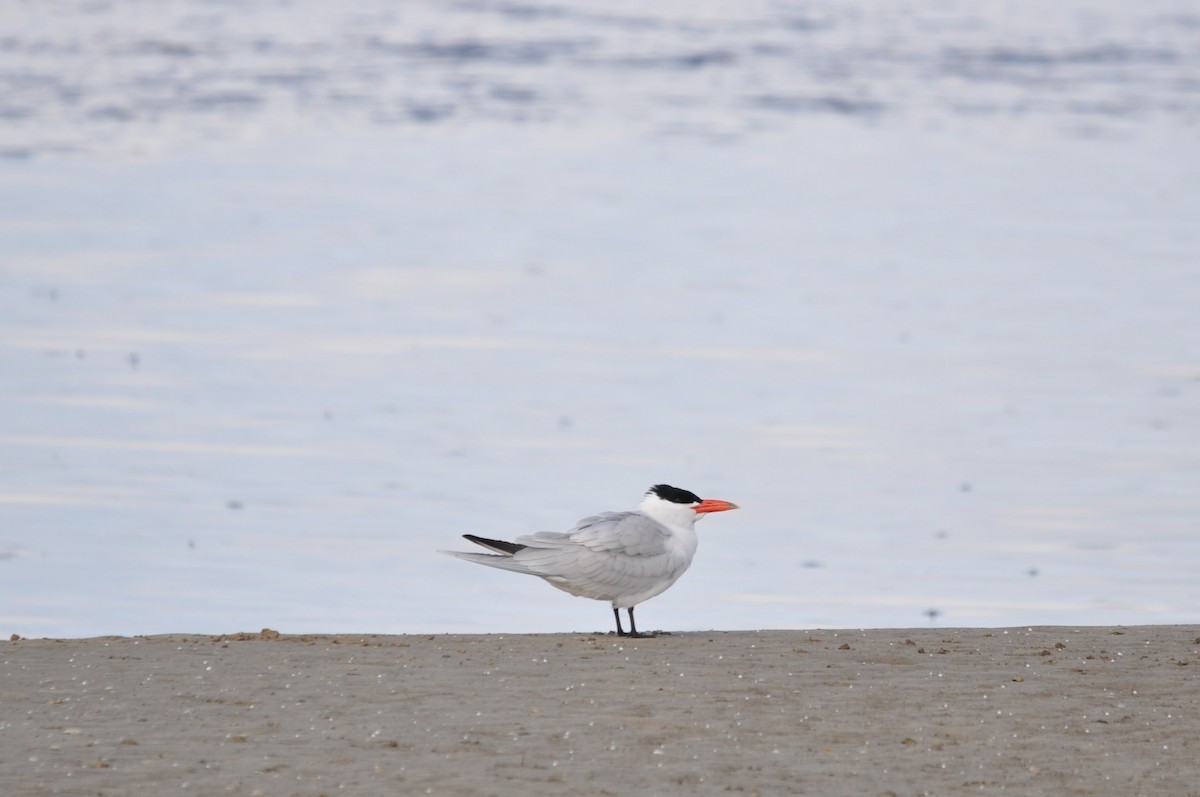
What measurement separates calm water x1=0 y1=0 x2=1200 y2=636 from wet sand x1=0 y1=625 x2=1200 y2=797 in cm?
190

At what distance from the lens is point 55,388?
568 inches

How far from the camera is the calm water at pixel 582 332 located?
35.5ft

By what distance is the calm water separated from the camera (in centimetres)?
1082

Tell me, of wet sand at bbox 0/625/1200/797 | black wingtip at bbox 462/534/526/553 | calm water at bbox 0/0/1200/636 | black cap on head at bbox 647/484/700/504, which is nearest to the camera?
wet sand at bbox 0/625/1200/797

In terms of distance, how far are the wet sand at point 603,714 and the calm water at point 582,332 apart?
74.7 inches

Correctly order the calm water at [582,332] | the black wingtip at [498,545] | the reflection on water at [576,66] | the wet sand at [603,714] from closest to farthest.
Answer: the wet sand at [603,714]
the black wingtip at [498,545]
the calm water at [582,332]
the reflection on water at [576,66]

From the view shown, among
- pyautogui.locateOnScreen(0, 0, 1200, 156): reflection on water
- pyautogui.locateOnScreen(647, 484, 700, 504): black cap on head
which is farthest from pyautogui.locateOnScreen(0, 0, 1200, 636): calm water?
pyautogui.locateOnScreen(647, 484, 700, 504): black cap on head

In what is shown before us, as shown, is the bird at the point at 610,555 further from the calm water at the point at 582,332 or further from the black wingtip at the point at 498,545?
the calm water at the point at 582,332

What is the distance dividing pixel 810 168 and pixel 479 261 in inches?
300

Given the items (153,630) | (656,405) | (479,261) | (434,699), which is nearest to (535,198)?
(479,261)

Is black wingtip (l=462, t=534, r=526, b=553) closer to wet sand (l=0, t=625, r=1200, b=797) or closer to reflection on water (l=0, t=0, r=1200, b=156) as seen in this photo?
wet sand (l=0, t=625, r=1200, b=797)

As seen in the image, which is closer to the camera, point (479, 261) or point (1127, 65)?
point (479, 261)

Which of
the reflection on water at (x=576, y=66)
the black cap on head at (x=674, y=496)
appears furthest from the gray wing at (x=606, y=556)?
the reflection on water at (x=576, y=66)

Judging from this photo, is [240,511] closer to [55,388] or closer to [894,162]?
[55,388]
